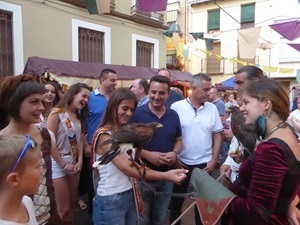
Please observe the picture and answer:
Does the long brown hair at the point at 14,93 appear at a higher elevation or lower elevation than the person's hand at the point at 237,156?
higher

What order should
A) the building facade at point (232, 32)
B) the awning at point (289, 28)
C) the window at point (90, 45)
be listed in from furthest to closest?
the building facade at point (232, 32), the window at point (90, 45), the awning at point (289, 28)

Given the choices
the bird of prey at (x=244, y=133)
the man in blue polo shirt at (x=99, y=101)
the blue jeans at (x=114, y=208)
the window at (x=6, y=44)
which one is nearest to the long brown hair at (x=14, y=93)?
the blue jeans at (x=114, y=208)

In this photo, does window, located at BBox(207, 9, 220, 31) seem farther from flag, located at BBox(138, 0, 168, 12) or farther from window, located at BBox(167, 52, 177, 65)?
flag, located at BBox(138, 0, 168, 12)

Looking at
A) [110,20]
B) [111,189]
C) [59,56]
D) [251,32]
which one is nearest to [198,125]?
[111,189]

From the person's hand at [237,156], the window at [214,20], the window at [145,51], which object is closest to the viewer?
the person's hand at [237,156]

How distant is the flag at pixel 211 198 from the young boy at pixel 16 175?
37.6 inches

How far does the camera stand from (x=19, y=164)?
1.50 m

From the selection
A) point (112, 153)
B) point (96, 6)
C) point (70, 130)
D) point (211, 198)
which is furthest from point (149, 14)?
point (211, 198)

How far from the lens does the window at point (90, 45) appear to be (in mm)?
10695

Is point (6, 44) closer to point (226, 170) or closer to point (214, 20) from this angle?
point (226, 170)

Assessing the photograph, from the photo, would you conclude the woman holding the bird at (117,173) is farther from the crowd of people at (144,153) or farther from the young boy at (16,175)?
the young boy at (16,175)

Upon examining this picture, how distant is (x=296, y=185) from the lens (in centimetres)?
160

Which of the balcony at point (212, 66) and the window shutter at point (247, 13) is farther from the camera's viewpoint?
the balcony at point (212, 66)

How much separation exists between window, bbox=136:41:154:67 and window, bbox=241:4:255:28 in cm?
1117
